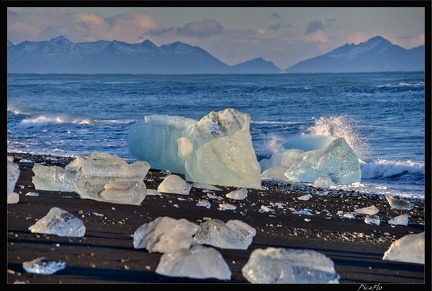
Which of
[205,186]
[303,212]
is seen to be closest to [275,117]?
[205,186]

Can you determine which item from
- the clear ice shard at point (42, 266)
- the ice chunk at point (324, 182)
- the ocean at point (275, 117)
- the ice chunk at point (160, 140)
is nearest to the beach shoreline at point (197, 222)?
the clear ice shard at point (42, 266)

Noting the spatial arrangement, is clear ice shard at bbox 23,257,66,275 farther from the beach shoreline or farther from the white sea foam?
the white sea foam

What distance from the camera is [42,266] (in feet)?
9.11

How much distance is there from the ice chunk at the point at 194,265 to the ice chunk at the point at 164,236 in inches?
10.9

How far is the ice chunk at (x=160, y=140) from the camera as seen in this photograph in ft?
23.5

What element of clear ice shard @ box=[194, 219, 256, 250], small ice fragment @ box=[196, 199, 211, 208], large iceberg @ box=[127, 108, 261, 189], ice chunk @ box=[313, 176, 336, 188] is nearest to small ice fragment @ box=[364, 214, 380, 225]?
small ice fragment @ box=[196, 199, 211, 208]

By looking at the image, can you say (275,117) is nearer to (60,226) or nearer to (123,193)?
(123,193)

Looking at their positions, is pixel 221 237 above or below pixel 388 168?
above

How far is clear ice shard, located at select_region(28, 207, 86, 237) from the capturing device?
337 cm

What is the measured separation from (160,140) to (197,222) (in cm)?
331

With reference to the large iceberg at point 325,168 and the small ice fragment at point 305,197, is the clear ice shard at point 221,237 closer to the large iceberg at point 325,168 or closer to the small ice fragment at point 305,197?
the small ice fragment at point 305,197

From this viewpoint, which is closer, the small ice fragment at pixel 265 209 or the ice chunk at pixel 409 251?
the ice chunk at pixel 409 251

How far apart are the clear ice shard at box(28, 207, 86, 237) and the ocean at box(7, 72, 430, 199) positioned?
4353 millimetres

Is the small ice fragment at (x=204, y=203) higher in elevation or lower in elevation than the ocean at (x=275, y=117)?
higher
